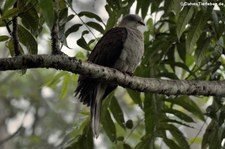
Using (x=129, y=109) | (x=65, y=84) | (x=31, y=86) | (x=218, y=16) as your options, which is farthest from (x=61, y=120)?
(x=218, y=16)

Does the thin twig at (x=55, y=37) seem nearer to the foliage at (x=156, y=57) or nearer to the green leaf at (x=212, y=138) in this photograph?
the foliage at (x=156, y=57)

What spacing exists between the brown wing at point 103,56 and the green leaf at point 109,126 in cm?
19

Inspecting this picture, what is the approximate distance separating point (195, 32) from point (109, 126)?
1.01m

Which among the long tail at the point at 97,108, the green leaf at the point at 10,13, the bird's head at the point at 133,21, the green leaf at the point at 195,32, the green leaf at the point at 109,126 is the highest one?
the green leaf at the point at 10,13

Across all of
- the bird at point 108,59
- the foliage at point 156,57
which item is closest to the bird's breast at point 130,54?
the bird at point 108,59

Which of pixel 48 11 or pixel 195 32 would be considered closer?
pixel 48 11

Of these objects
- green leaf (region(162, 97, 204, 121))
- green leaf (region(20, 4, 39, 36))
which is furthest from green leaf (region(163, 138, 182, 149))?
green leaf (region(20, 4, 39, 36))

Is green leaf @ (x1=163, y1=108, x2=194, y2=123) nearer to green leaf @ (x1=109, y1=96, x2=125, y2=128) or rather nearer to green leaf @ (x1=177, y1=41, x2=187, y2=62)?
green leaf @ (x1=109, y1=96, x2=125, y2=128)

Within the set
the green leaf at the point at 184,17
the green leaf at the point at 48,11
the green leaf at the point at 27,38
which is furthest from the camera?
the green leaf at the point at 184,17

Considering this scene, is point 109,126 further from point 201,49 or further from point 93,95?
point 201,49

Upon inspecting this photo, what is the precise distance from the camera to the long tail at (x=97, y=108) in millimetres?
3352

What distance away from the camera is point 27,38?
8.73 ft

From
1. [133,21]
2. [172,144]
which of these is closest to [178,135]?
[172,144]

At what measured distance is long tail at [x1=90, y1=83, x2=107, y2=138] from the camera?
335 cm
